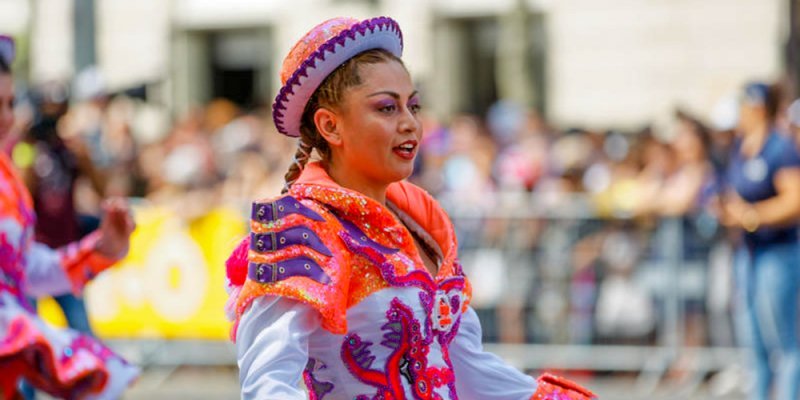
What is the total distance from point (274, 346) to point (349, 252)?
1.03 feet

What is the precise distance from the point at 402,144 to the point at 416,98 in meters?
0.15

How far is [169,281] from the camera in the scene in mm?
11523

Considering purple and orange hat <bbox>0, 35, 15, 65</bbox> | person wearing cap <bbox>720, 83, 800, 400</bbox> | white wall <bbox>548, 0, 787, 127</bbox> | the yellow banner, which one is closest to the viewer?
purple and orange hat <bbox>0, 35, 15, 65</bbox>

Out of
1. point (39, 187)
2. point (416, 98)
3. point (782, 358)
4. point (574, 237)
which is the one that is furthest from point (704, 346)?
point (416, 98)

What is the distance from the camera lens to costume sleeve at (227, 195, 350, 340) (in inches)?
139

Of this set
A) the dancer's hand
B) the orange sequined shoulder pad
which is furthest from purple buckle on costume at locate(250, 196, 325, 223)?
the dancer's hand

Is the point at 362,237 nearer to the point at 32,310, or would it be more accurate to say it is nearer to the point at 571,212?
the point at 32,310

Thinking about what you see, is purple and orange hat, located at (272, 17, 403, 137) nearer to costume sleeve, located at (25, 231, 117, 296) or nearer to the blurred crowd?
costume sleeve, located at (25, 231, 117, 296)

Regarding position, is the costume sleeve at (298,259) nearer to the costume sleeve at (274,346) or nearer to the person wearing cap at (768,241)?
the costume sleeve at (274,346)

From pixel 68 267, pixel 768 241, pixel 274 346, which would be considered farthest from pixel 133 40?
pixel 274 346

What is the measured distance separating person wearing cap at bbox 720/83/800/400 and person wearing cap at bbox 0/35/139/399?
397cm

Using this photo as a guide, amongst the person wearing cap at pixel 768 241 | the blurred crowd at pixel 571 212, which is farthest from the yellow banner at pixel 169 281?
the person wearing cap at pixel 768 241

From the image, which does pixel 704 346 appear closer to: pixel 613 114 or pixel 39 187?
pixel 39 187

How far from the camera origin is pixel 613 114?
19.0 meters
